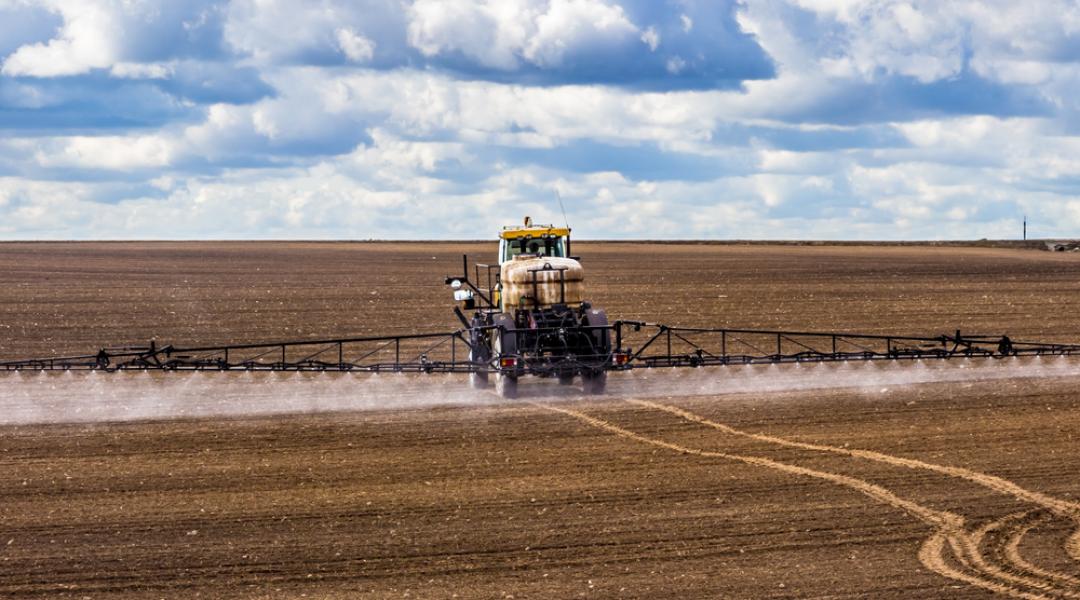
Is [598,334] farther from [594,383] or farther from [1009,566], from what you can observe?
[1009,566]

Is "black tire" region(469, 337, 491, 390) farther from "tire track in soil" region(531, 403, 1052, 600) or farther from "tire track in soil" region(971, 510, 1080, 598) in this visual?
"tire track in soil" region(971, 510, 1080, 598)

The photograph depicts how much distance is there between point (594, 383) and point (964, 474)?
8.14 meters

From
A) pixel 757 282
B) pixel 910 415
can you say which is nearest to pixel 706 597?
pixel 910 415

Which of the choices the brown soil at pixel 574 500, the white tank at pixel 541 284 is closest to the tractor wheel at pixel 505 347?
the white tank at pixel 541 284

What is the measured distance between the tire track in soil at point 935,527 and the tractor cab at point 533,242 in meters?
5.56

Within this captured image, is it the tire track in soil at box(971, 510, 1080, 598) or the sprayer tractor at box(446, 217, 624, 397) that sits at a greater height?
the sprayer tractor at box(446, 217, 624, 397)

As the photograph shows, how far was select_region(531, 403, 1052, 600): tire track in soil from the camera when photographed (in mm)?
12938

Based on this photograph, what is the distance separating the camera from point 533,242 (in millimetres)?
24797

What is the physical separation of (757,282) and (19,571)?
53.8 m

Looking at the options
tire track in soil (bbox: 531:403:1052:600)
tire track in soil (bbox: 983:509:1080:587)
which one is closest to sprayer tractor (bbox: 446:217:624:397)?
tire track in soil (bbox: 531:403:1052:600)

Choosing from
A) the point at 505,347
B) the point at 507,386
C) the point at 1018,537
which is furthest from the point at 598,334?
the point at 1018,537

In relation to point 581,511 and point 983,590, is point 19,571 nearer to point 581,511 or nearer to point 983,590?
point 581,511

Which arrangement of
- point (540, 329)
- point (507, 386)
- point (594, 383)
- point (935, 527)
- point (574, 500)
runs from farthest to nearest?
point (594, 383), point (507, 386), point (540, 329), point (574, 500), point (935, 527)

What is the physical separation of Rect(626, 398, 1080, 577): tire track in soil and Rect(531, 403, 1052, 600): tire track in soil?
100 cm
